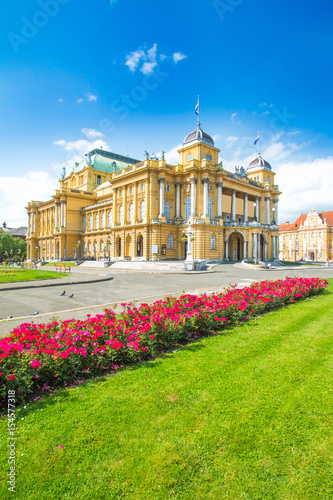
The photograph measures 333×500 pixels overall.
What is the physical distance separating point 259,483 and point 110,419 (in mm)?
1679

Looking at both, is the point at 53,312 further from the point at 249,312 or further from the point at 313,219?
the point at 313,219

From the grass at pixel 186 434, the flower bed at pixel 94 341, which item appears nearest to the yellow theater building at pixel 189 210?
the flower bed at pixel 94 341

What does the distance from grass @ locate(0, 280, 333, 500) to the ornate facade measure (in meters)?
83.1

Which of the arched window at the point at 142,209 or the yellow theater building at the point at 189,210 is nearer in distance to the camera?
the yellow theater building at the point at 189,210

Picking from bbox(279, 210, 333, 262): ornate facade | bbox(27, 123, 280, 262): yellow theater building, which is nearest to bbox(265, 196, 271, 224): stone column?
bbox(27, 123, 280, 262): yellow theater building

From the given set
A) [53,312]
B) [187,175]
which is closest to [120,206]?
[187,175]

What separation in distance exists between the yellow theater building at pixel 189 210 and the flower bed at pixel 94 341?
1076 inches

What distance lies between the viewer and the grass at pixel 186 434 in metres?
2.35

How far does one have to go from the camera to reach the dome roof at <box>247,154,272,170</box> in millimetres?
56938

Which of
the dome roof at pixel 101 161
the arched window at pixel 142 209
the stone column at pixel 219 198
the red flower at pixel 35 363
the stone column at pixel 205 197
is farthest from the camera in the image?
the dome roof at pixel 101 161

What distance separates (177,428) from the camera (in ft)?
9.98

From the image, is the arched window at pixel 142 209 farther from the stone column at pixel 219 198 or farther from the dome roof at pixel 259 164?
the dome roof at pixel 259 164

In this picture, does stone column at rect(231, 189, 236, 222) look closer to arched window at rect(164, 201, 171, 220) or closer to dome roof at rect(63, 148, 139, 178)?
arched window at rect(164, 201, 171, 220)

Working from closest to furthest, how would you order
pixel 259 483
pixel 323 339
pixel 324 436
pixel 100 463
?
pixel 259 483, pixel 100 463, pixel 324 436, pixel 323 339
